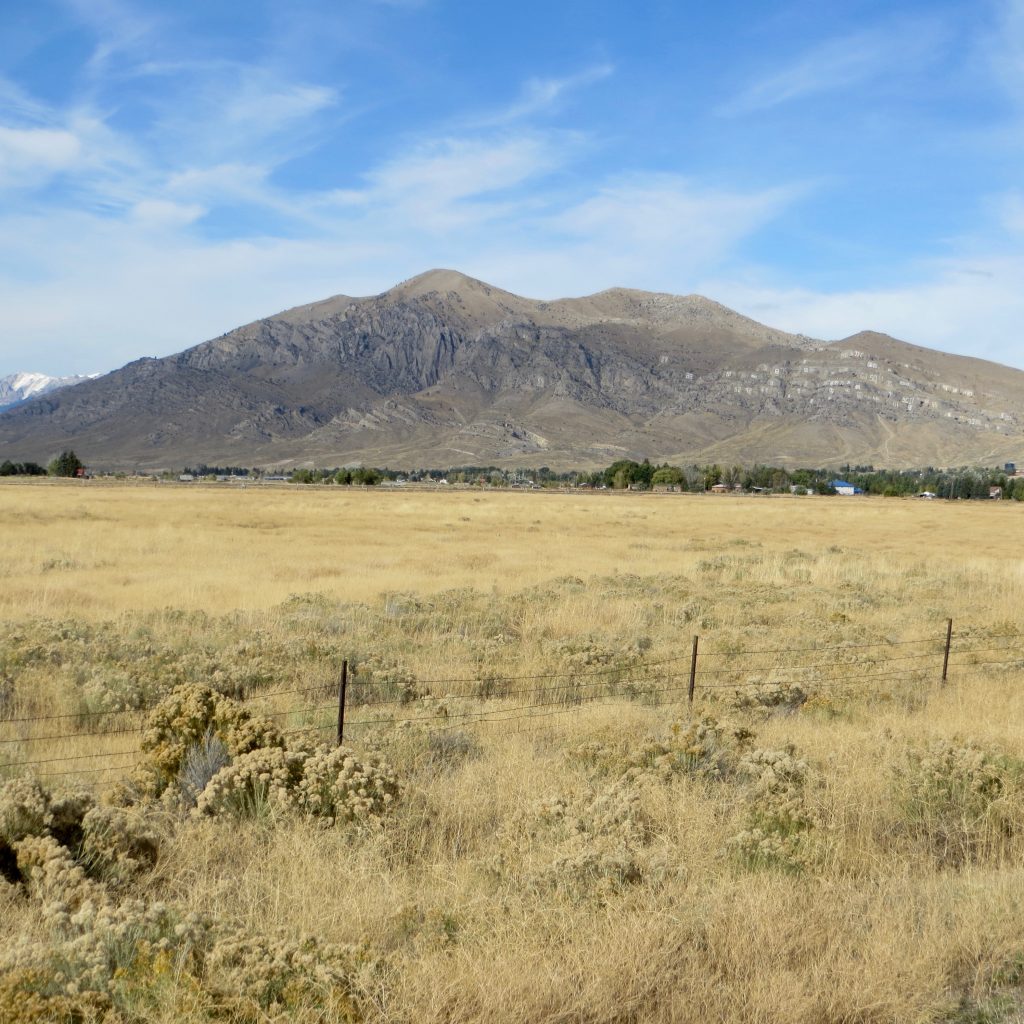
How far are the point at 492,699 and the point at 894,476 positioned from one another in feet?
625

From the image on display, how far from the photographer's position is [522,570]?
27703 mm

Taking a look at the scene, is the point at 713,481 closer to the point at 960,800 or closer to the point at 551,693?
the point at 551,693

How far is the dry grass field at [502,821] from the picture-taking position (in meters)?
4.46

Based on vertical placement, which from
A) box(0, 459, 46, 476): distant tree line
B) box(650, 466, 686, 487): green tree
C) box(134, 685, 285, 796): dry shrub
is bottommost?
box(134, 685, 285, 796): dry shrub

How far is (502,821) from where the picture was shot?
23.2ft

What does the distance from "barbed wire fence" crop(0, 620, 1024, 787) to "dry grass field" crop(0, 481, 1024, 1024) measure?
0.23ft

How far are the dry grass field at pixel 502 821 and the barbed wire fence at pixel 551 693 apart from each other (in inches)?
2.7

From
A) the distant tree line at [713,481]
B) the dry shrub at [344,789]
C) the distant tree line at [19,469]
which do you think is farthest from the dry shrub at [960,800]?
the distant tree line at [19,469]

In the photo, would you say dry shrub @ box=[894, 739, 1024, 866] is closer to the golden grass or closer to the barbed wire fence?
the barbed wire fence

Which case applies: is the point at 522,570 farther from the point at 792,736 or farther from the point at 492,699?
the point at 792,736

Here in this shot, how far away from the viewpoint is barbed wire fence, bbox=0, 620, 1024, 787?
28.9 ft

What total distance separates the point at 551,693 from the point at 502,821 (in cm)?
509

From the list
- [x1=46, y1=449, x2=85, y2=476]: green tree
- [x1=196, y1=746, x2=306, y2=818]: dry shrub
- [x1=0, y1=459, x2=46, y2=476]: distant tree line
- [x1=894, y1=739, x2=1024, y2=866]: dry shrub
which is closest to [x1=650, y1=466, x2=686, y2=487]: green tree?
[x1=46, y1=449, x2=85, y2=476]: green tree

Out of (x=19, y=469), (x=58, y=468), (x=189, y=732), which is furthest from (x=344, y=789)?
(x=19, y=469)
